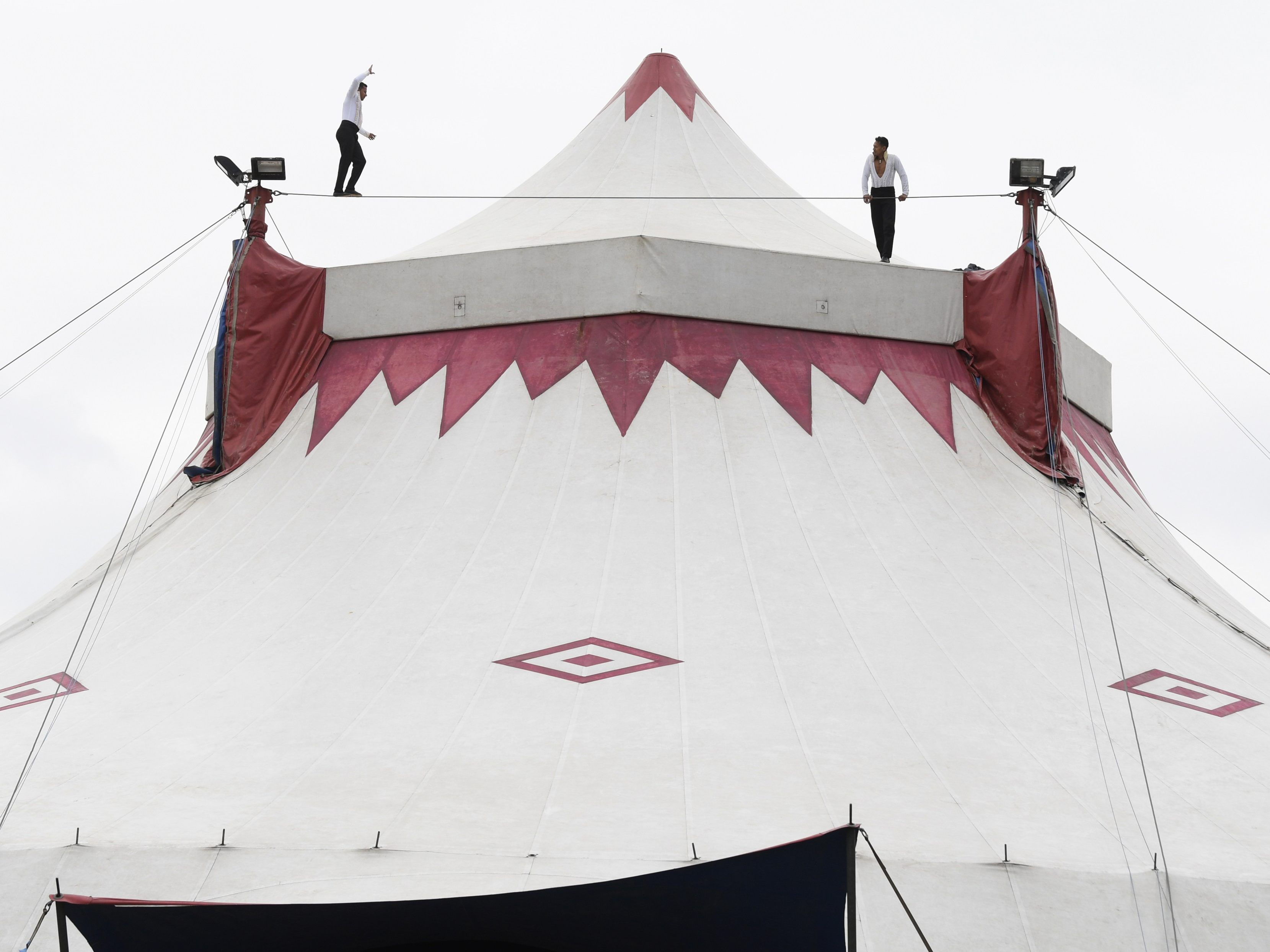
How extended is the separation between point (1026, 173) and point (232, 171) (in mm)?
5329

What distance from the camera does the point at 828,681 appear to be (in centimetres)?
552

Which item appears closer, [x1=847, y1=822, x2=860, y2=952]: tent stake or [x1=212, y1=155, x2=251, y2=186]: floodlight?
[x1=847, y1=822, x2=860, y2=952]: tent stake

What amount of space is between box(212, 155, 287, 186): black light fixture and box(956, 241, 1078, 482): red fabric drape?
15.4 feet

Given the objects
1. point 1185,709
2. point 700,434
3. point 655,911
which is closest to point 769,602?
point 700,434

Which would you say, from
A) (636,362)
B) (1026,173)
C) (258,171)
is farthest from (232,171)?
(1026,173)

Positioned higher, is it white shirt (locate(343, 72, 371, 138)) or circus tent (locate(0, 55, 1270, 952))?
white shirt (locate(343, 72, 371, 138))

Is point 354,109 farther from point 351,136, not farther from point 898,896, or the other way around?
point 898,896

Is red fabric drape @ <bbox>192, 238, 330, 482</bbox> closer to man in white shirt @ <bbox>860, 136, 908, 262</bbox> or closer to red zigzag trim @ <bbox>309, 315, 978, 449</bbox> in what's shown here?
red zigzag trim @ <bbox>309, 315, 978, 449</bbox>

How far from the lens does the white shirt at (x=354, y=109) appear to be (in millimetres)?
8734

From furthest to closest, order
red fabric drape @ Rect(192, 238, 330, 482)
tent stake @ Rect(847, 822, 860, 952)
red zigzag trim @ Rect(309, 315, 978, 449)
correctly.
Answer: red fabric drape @ Rect(192, 238, 330, 482) < red zigzag trim @ Rect(309, 315, 978, 449) < tent stake @ Rect(847, 822, 860, 952)

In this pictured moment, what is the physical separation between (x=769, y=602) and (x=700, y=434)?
144 cm

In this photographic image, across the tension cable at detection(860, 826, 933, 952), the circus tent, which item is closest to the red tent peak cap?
the circus tent

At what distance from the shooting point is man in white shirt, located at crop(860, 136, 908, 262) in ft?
27.4

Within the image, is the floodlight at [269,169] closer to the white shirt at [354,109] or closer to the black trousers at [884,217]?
the white shirt at [354,109]
